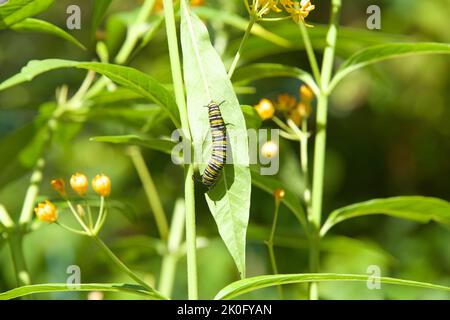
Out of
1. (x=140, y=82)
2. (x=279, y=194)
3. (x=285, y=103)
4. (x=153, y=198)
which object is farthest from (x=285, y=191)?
(x=153, y=198)

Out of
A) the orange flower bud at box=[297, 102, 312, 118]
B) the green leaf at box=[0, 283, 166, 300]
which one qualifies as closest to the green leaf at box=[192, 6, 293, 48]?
the orange flower bud at box=[297, 102, 312, 118]

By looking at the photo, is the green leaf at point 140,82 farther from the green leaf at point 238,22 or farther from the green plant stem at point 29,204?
the green leaf at point 238,22

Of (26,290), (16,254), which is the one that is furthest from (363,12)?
Result: (26,290)

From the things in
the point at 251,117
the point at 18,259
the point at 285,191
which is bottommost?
the point at 18,259

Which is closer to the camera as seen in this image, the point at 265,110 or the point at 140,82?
the point at 140,82

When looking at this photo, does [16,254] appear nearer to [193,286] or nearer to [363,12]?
[193,286]

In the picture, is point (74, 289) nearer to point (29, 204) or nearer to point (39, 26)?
point (29, 204)

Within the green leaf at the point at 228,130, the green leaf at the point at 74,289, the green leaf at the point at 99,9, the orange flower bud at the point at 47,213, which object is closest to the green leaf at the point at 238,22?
the green leaf at the point at 99,9
